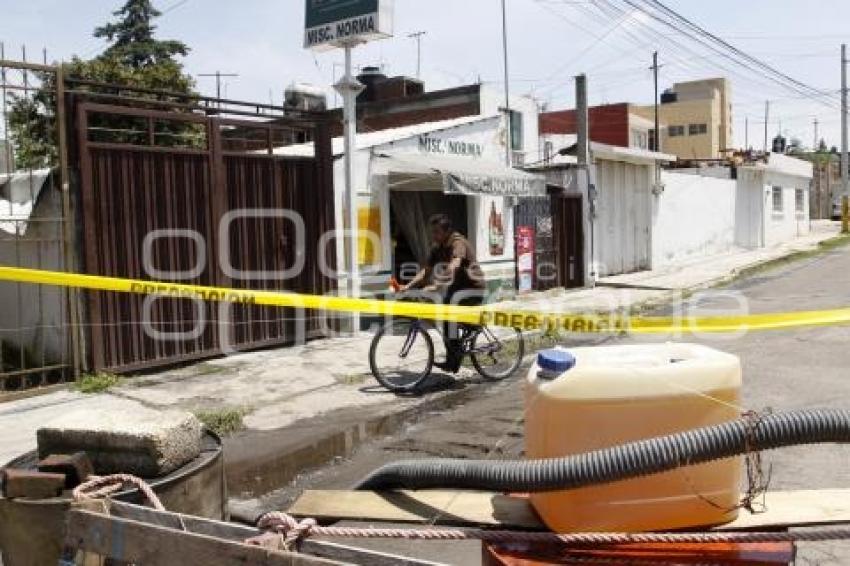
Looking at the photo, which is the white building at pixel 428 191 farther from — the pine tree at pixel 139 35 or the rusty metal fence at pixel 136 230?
the pine tree at pixel 139 35

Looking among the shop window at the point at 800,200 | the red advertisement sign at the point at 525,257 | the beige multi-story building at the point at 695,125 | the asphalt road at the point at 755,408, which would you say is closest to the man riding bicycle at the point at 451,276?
the asphalt road at the point at 755,408

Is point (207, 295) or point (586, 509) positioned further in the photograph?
point (207, 295)

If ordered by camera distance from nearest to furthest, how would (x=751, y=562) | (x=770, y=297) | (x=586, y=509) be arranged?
(x=751, y=562) < (x=586, y=509) < (x=770, y=297)

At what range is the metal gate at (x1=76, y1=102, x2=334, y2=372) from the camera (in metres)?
9.02

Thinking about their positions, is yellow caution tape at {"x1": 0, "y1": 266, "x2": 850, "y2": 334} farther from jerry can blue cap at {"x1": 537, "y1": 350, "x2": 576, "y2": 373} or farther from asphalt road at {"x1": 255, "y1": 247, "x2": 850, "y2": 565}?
jerry can blue cap at {"x1": 537, "y1": 350, "x2": 576, "y2": 373}

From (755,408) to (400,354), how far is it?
134 inches

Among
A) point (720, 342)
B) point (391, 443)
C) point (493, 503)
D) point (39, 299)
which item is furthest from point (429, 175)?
point (493, 503)

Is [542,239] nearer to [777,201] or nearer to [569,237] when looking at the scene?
[569,237]

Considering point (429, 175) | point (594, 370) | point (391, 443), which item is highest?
point (429, 175)

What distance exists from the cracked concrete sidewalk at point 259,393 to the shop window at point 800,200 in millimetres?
33453

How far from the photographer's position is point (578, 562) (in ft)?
8.11

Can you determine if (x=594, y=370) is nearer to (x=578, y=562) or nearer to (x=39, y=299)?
(x=578, y=562)

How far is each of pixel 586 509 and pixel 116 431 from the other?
1.61 m

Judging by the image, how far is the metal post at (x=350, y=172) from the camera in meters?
11.5
